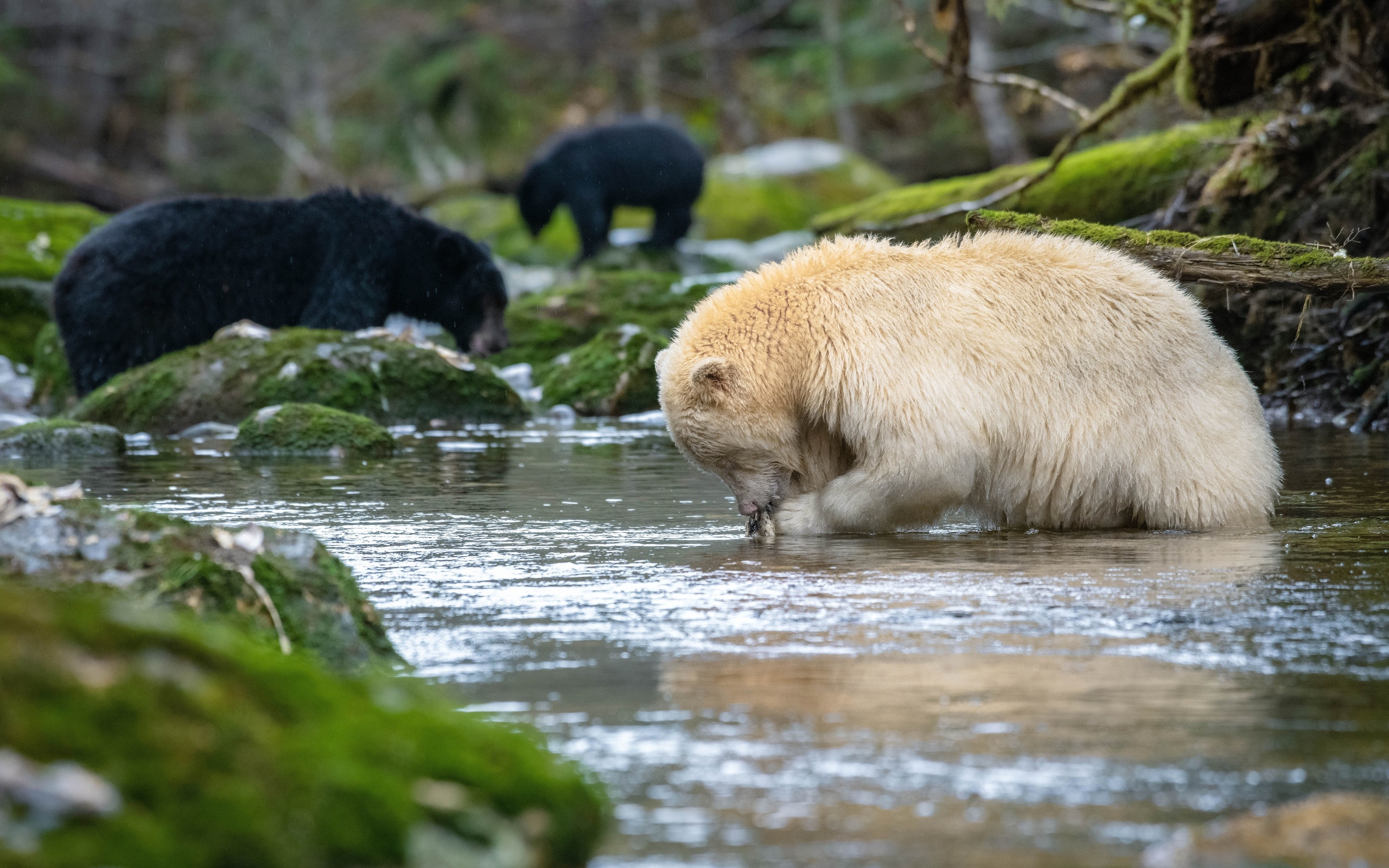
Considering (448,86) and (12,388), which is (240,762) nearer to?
(12,388)

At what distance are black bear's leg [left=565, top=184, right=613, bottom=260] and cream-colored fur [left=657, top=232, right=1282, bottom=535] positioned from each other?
12.4 meters

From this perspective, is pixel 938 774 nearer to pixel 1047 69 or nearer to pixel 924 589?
pixel 924 589

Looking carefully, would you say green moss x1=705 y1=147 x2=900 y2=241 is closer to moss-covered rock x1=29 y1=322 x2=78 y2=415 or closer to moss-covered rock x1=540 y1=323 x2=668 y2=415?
moss-covered rock x1=540 y1=323 x2=668 y2=415

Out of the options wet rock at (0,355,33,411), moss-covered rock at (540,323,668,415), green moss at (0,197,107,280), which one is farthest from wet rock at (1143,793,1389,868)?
green moss at (0,197,107,280)

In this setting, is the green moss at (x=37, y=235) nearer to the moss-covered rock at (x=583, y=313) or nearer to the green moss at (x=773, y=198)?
the moss-covered rock at (x=583, y=313)

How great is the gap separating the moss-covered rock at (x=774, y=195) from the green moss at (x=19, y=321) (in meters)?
10.5

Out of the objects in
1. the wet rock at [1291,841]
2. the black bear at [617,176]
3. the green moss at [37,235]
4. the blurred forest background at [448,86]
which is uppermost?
the blurred forest background at [448,86]

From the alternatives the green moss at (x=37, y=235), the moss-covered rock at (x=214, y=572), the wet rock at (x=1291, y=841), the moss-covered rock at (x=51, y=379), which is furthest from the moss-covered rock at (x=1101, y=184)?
the green moss at (x=37, y=235)

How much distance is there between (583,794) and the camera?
7.10 ft

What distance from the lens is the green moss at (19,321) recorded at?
14477 mm

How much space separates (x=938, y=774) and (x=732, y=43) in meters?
26.2

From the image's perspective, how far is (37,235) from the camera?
51.6ft

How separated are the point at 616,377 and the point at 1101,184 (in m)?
4.16

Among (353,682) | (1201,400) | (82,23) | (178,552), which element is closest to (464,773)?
(353,682)
